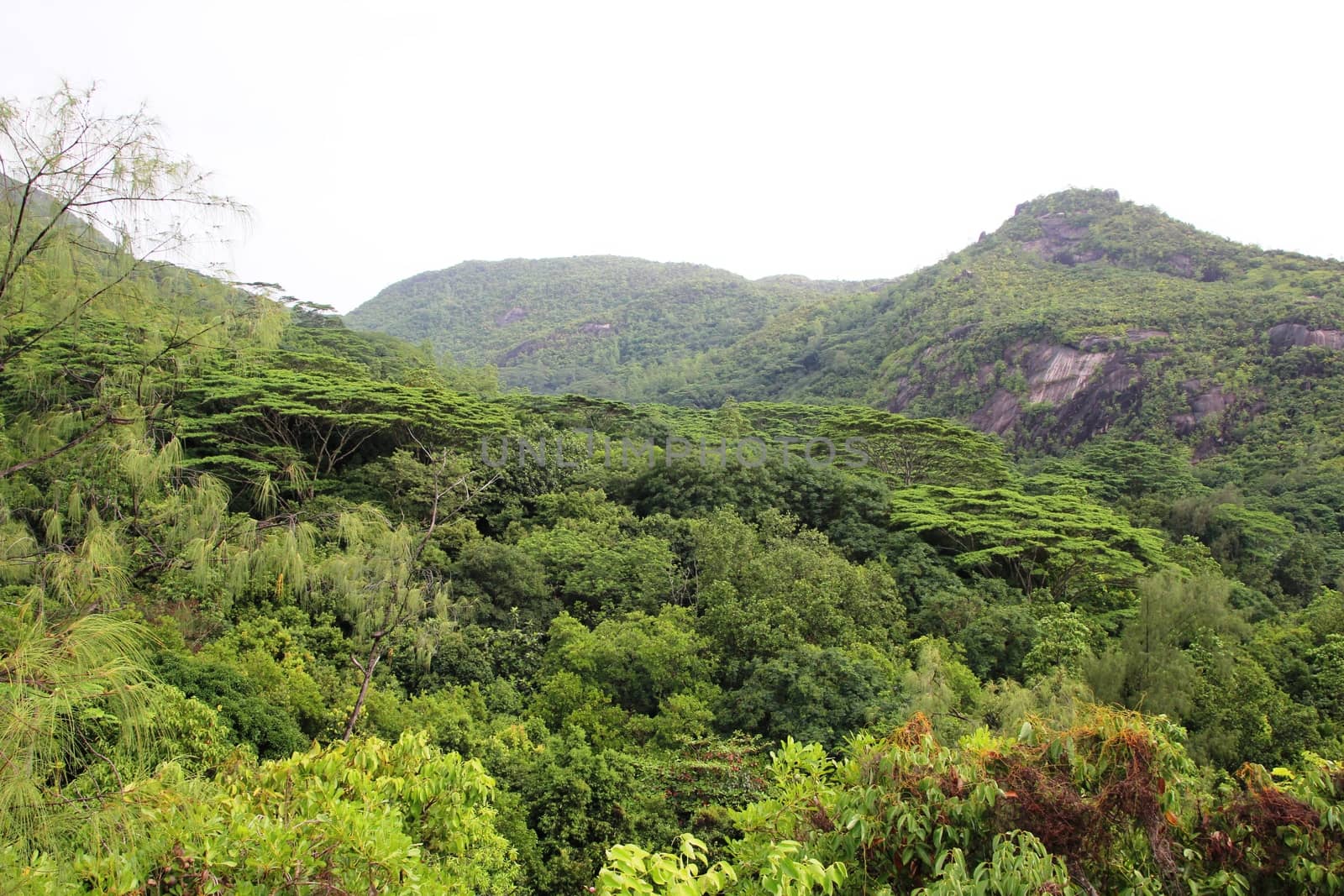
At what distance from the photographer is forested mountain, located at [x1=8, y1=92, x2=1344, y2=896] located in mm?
3102

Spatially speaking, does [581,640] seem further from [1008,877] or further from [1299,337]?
[1299,337]

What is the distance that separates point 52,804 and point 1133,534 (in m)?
19.4

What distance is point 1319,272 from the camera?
133ft

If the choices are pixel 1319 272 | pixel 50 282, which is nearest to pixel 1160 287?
pixel 1319 272

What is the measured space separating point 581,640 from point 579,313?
74622 millimetres

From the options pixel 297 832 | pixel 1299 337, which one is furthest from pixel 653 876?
pixel 1299 337

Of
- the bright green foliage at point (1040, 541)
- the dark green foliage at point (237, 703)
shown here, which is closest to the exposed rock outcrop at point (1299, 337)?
the bright green foliage at point (1040, 541)

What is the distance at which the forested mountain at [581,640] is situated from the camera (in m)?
3.10

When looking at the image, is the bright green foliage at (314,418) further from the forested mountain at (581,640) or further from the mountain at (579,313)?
the mountain at (579,313)

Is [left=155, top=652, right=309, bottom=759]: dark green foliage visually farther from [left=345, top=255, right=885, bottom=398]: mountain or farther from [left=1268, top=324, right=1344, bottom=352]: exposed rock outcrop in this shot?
[left=345, top=255, right=885, bottom=398]: mountain

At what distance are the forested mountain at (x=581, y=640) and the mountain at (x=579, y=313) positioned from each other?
37.6m

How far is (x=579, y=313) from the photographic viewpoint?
83.6 m

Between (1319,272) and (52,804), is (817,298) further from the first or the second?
(52,804)

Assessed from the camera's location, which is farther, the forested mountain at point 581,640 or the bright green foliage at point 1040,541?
the bright green foliage at point 1040,541
